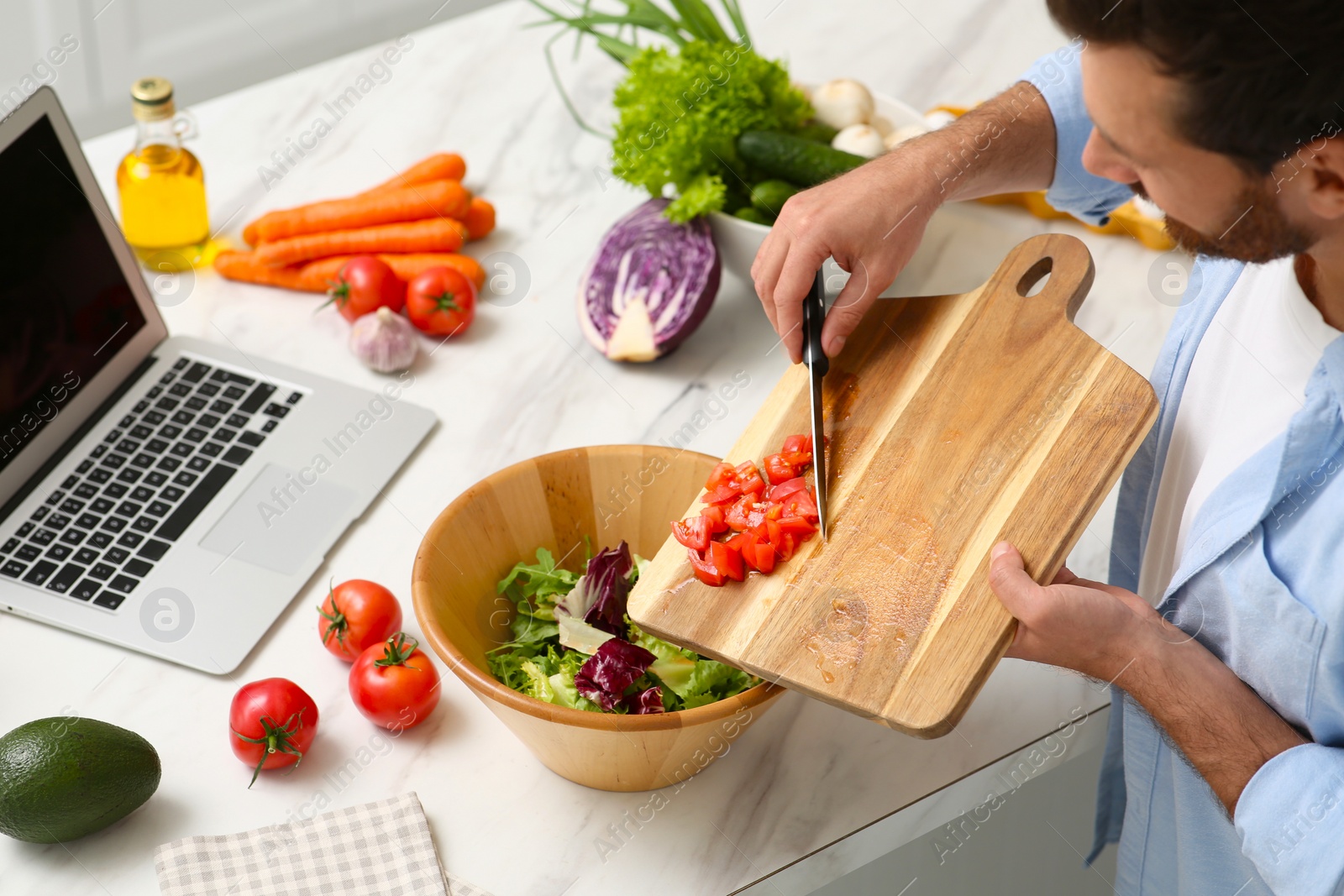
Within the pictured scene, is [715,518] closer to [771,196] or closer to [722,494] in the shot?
[722,494]

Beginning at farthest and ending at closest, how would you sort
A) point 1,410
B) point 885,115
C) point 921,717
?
1. point 885,115
2. point 1,410
3. point 921,717

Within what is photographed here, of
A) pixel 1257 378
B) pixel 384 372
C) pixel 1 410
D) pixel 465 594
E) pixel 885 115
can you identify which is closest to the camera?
pixel 1257 378

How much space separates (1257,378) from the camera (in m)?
1.06

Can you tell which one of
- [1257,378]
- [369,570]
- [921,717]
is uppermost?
[1257,378]

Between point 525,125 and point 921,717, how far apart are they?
134 cm

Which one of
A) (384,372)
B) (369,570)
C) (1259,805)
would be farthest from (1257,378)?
(384,372)

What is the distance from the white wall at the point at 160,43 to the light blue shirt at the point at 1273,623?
9.47ft

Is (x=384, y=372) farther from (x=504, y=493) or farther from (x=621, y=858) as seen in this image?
(x=621, y=858)

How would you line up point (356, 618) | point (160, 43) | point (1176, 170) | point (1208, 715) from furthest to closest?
point (160, 43), point (356, 618), point (1208, 715), point (1176, 170)

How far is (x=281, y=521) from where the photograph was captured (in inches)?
53.9

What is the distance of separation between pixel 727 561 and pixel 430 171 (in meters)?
0.97

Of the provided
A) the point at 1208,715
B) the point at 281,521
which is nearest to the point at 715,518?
the point at 1208,715

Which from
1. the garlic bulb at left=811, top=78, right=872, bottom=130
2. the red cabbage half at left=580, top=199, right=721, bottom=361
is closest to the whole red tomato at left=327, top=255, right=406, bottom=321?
the red cabbage half at left=580, top=199, right=721, bottom=361

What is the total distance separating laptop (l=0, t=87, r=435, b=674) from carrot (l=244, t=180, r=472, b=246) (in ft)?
0.83
